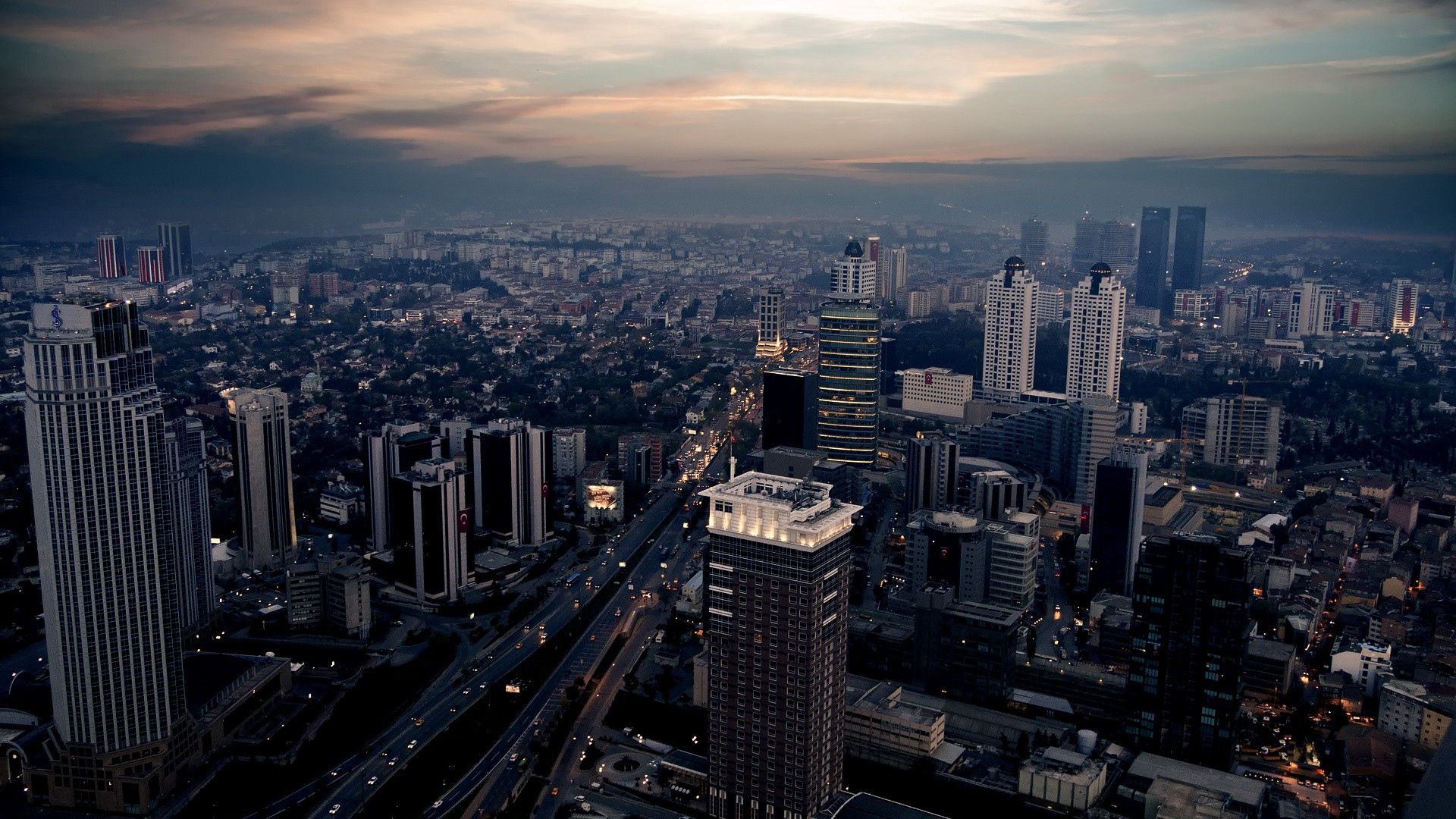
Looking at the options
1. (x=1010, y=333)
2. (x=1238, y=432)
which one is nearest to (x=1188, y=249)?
(x=1010, y=333)

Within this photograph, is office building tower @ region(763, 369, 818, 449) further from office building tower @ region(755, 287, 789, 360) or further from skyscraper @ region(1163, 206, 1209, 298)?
skyscraper @ region(1163, 206, 1209, 298)

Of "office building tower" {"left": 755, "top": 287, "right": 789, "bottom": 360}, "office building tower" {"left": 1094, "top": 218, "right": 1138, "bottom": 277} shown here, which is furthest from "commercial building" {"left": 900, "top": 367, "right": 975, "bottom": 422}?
"office building tower" {"left": 1094, "top": 218, "right": 1138, "bottom": 277}

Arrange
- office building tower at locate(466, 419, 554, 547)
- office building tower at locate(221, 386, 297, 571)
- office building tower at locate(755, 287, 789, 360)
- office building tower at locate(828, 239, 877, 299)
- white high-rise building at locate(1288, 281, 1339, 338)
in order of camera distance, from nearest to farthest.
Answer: office building tower at locate(221, 386, 297, 571), office building tower at locate(466, 419, 554, 547), white high-rise building at locate(1288, 281, 1339, 338), office building tower at locate(828, 239, 877, 299), office building tower at locate(755, 287, 789, 360)

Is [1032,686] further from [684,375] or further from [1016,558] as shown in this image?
[684,375]

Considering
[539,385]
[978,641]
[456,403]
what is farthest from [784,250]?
[978,641]

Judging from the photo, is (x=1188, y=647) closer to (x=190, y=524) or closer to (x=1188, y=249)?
(x=190, y=524)

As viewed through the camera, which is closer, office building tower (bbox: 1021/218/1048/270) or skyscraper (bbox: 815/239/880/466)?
skyscraper (bbox: 815/239/880/466)
